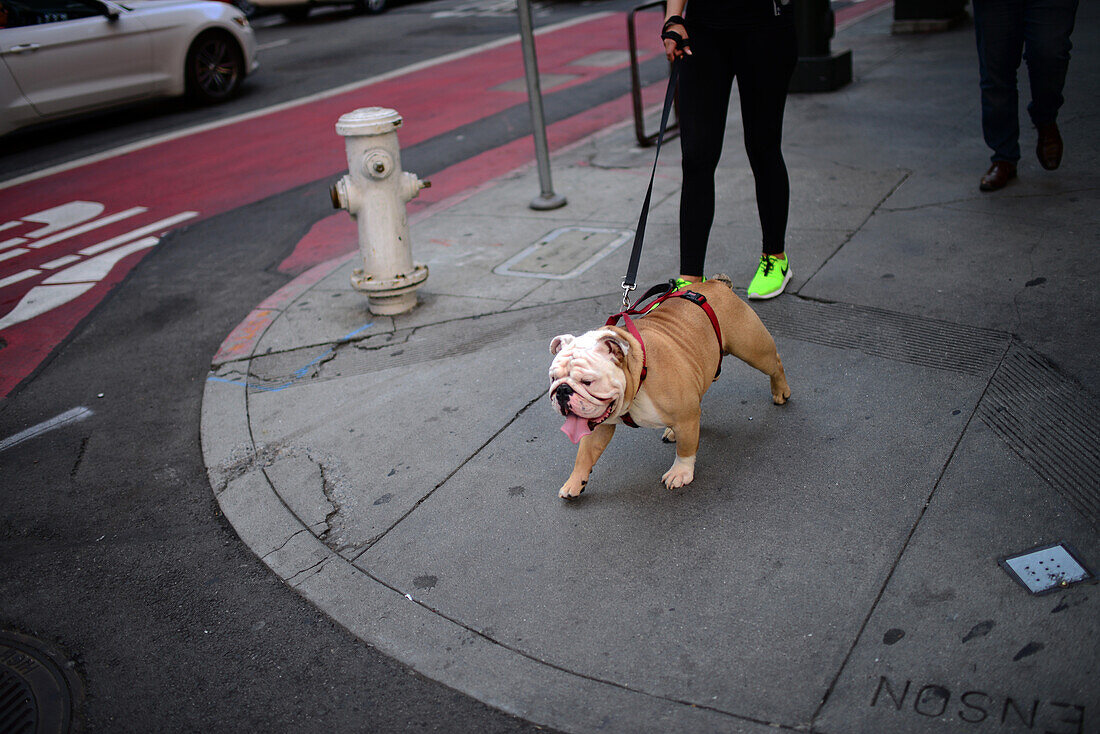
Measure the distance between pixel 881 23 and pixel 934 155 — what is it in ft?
22.7

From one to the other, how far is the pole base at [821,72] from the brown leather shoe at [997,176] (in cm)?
333

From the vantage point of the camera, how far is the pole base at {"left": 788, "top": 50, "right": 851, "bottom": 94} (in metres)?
8.53

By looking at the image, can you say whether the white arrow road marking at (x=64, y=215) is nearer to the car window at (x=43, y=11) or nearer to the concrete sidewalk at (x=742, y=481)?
the concrete sidewalk at (x=742, y=481)

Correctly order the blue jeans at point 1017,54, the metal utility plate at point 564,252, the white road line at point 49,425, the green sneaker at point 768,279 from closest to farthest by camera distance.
Answer: the white road line at point 49,425, the green sneaker at point 768,279, the blue jeans at point 1017,54, the metal utility plate at point 564,252

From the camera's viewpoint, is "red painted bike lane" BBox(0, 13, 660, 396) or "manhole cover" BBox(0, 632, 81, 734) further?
"red painted bike lane" BBox(0, 13, 660, 396)

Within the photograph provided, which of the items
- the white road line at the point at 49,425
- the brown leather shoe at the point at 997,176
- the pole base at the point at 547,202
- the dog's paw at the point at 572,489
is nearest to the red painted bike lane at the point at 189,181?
the white road line at the point at 49,425

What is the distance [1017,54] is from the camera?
206 inches

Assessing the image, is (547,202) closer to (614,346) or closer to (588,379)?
(614,346)

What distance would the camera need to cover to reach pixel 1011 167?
18.4 ft

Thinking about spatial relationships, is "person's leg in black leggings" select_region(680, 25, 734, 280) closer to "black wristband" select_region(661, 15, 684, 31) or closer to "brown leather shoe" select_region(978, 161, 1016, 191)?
"black wristband" select_region(661, 15, 684, 31)

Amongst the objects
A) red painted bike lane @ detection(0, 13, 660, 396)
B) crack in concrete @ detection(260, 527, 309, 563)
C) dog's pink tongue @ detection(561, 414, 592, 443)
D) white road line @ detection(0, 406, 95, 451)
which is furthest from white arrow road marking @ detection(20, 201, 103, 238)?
dog's pink tongue @ detection(561, 414, 592, 443)

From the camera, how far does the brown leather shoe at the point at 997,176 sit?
5.55 m

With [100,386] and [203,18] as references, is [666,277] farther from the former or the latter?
[203,18]

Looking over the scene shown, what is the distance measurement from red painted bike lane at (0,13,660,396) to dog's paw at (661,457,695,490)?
3807 millimetres
